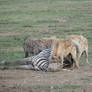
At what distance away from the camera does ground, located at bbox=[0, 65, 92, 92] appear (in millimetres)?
6922

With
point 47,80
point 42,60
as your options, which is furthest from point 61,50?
point 47,80

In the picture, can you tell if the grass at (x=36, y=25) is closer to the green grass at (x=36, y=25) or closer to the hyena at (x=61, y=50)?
the green grass at (x=36, y=25)

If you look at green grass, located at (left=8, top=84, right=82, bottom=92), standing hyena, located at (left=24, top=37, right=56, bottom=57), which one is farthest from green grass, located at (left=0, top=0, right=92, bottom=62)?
green grass, located at (left=8, top=84, right=82, bottom=92)

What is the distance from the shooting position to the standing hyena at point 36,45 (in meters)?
9.52

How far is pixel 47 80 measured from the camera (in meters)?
7.62

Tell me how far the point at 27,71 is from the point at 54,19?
939cm

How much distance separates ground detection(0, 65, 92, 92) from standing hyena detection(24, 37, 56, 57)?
1.01 metres

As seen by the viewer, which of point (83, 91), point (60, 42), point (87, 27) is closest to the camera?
point (83, 91)

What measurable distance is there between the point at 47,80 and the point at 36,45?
211cm

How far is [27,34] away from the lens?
14.0 m

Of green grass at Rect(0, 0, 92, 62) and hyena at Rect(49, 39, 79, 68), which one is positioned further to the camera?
green grass at Rect(0, 0, 92, 62)

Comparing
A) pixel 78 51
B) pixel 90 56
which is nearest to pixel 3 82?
pixel 78 51

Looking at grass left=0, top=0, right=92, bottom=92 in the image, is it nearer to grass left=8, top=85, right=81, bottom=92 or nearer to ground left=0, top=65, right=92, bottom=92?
ground left=0, top=65, right=92, bottom=92

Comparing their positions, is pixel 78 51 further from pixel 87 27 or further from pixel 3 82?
pixel 87 27
